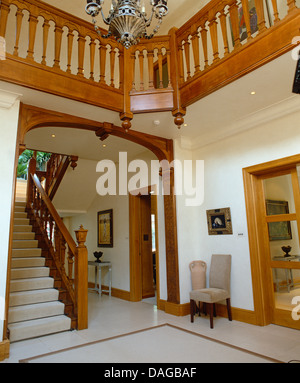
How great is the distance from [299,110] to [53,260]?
455 centimetres

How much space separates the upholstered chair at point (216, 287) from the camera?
4.11 meters

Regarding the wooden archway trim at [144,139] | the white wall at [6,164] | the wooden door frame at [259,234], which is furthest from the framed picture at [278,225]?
the white wall at [6,164]

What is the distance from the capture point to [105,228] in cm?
730

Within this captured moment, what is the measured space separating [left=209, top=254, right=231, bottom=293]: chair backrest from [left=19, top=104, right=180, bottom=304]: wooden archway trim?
62cm

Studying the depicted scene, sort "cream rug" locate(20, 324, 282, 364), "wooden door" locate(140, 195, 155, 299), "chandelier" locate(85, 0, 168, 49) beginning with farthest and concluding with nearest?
"wooden door" locate(140, 195, 155, 299), "cream rug" locate(20, 324, 282, 364), "chandelier" locate(85, 0, 168, 49)

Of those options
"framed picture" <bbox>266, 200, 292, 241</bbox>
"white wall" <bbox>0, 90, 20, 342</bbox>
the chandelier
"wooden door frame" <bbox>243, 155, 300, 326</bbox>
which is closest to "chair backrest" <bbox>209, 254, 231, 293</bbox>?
"wooden door frame" <bbox>243, 155, 300, 326</bbox>

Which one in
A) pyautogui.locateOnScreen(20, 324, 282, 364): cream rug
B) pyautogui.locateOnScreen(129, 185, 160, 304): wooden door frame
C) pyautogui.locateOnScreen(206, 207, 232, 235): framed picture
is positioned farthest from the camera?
pyautogui.locateOnScreen(129, 185, 160, 304): wooden door frame

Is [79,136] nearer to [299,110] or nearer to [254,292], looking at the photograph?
[299,110]

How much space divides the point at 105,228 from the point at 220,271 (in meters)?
3.62

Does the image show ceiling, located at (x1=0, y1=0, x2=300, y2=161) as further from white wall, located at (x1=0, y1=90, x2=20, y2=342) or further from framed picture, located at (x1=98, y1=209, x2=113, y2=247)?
framed picture, located at (x1=98, y1=209, x2=113, y2=247)

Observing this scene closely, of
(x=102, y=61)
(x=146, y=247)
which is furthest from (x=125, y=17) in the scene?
(x=146, y=247)

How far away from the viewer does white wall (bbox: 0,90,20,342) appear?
329 centimetres

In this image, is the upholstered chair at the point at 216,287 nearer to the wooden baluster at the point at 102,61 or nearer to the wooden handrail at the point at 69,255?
the wooden handrail at the point at 69,255
